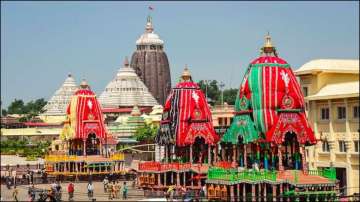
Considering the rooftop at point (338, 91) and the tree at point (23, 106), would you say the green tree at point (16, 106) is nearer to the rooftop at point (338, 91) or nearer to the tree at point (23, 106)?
the tree at point (23, 106)

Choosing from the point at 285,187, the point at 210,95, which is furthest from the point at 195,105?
the point at 210,95

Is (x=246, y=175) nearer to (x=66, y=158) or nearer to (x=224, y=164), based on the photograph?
(x=224, y=164)

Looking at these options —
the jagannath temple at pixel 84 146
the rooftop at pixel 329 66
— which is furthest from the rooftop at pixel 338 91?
the jagannath temple at pixel 84 146

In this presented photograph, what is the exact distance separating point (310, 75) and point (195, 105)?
8.66 metres

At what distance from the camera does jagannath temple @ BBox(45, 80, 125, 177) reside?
61.5 metres

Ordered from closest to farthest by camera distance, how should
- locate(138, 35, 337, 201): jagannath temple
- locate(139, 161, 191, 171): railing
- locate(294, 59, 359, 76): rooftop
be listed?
1. locate(138, 35, 337, 201): jagannath temple
2. locate(139, 161, 191, 171): railing
3. locate(294, 59, 359, 76): rooftop

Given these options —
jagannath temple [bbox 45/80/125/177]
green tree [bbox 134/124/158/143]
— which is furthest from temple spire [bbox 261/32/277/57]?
green tree [bbox 134/124/158/143]

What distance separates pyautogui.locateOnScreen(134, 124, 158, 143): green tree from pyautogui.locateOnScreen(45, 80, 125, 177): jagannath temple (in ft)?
43.0

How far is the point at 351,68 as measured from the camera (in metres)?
49.6

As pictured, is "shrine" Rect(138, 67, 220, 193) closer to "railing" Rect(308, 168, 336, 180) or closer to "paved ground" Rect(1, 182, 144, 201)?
"paved ground" Rect(1, 182, 144, 201)

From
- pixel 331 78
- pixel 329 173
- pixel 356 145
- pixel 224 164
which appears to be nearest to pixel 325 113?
pixel 331 78

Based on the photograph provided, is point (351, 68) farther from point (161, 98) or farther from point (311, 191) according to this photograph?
point (161, 98)

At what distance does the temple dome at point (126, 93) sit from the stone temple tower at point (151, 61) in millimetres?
5979

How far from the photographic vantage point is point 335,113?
162 feet
